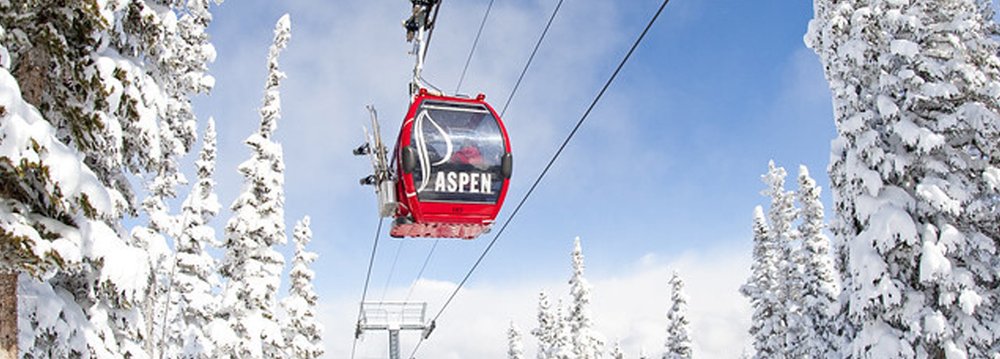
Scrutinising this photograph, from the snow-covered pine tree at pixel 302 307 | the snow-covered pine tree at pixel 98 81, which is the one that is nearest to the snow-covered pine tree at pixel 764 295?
the snow-covered pine tree at pixel 302 307

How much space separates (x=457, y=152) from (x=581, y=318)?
104 feet

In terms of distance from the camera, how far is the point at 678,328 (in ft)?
120

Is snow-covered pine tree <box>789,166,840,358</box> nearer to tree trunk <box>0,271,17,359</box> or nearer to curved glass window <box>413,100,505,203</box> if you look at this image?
curved glass window <box>413,100,505,203</box>

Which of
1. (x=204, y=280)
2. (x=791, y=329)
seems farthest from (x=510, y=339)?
(x=204, y=280)

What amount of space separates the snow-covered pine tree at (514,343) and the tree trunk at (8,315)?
167 feet

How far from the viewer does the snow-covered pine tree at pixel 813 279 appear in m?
27.8

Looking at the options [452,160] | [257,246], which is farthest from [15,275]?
[257,246]

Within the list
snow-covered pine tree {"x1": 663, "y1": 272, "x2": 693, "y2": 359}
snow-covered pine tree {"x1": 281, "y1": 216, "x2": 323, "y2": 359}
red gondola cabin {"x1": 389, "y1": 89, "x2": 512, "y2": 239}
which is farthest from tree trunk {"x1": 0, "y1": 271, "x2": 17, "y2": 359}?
snow-covered pine tree {"x1": 663, "y1": 272, "x2": 693, "y2": 359}

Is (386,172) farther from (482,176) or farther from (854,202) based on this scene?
(854,202)

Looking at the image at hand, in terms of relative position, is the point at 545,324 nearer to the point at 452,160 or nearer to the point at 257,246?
the point at 257,246

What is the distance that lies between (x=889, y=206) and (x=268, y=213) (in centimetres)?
1730

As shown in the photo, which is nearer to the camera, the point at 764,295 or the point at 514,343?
the point at 764,295

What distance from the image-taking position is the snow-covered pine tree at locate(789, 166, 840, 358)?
91.2 feet

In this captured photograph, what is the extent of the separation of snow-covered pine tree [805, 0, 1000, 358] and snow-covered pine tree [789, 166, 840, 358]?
13.0 meters
